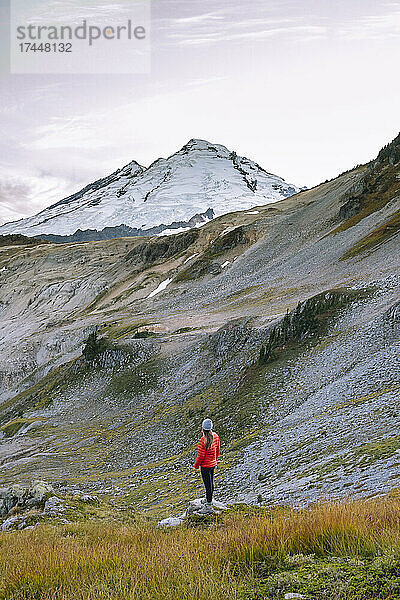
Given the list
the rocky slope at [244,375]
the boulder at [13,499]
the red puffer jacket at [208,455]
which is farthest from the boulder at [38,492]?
the red puffer jacket at [208,455]

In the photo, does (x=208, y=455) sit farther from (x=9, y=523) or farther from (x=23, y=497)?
(x=23, y=497)

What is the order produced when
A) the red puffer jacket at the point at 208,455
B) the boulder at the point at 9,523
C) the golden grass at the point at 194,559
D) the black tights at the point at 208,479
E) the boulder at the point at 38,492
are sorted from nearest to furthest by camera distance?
1. the golden grass at the point at 194,559
2. the black tights at the point at 208,479
3. the red puffer jacket at the point at 208,455
4. the boulder at the point at 9,523
5. the boulder at the point at 38,492

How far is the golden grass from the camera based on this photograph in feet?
17.4

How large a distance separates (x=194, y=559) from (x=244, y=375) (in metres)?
21.3

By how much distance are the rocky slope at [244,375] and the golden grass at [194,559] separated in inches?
188

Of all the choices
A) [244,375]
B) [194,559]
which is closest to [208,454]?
[194,559]

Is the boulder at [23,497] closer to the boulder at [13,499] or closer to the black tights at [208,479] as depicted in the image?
the boulder at [13,499]

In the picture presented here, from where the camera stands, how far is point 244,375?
27.2m

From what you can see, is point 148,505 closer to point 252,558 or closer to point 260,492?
point 260,492

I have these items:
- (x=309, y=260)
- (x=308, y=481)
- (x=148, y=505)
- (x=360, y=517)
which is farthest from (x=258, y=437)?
(x=309, y=260)

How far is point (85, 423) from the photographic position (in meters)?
32.9

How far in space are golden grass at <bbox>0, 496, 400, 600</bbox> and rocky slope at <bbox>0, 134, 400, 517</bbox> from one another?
15.6 feet

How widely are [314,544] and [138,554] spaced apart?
2.43 m

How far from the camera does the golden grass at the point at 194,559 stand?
529 cm
